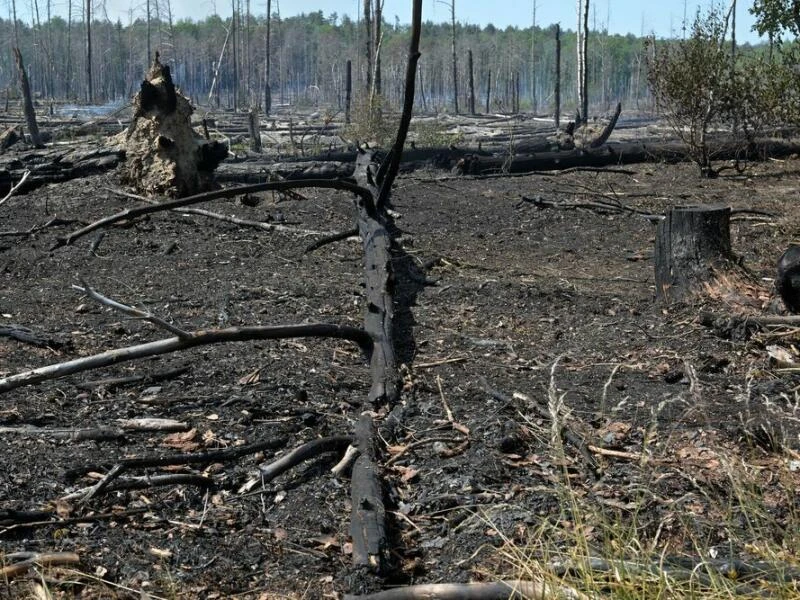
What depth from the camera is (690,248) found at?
6.02 m

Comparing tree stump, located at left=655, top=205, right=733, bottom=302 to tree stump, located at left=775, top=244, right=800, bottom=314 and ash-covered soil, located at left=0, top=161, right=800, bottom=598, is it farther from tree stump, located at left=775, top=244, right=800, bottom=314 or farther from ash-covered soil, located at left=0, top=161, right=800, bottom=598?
tree stump, located at left=775, top=244, right=800, bottom=314

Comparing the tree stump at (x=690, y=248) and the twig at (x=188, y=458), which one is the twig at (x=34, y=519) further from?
the tree stump at (x=690, y=248)

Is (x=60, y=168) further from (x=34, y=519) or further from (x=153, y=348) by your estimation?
(x=34, y=519)

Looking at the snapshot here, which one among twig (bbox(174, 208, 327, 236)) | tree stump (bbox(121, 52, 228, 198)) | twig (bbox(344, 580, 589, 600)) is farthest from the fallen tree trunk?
twig (bbox(344, 580, 589, 600))

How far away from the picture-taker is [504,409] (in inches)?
169

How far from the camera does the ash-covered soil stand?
306cm

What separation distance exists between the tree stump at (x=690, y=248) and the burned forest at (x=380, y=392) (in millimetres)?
18

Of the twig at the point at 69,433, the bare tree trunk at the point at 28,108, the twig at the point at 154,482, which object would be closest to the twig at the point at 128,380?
the twig at the point at 69,433

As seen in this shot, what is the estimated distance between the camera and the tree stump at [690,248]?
6.00m

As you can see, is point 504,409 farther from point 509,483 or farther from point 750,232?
point 750,232

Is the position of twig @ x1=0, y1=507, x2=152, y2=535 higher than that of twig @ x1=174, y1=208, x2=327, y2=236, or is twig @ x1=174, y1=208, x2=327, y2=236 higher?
twig @ x1=174, y1=208, x2=327, y2=236

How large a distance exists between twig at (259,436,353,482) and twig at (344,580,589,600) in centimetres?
96

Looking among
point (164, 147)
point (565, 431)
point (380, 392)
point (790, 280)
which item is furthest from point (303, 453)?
point (164, 147)

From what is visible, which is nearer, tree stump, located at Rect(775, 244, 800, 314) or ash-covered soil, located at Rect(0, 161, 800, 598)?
ash-covered soil, located at Rect(0, 161, 800, 598)
